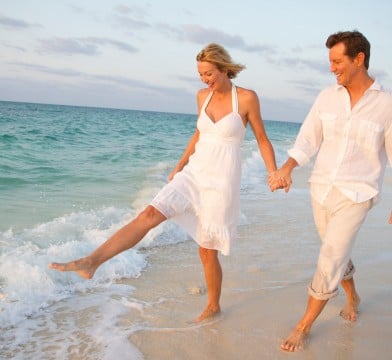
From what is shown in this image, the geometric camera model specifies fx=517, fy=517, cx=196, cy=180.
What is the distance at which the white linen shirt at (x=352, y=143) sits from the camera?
3.40 meters

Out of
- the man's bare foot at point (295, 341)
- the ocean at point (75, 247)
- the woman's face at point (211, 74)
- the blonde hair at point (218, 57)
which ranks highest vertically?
the blonde hair at point (218, 57)

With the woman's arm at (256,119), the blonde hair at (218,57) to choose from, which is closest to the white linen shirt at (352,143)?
the woman's arm at (256,119)

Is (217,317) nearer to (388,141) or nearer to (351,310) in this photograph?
(351,310)

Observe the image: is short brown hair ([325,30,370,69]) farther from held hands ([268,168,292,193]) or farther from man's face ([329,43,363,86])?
held hands ([268,168,292,193])

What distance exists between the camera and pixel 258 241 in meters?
6.68

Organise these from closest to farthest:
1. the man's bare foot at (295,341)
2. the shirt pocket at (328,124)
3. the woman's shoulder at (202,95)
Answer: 1. the shirt pocket at (328,124)
2. the man's bare foot at (295,341)
3. the woman's shoulder at (202,95)

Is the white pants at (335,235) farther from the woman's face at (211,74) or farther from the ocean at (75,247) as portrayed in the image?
the ocean at (75,247)

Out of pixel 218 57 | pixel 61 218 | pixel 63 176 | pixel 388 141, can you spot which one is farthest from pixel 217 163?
pixel 63 176

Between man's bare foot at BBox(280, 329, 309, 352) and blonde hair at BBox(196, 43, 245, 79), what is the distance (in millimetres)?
2000

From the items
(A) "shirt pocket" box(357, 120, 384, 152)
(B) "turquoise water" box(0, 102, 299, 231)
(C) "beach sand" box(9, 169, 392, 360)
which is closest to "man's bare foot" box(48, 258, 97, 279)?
(C) "beach sand" box(9, 169, 392, 360)

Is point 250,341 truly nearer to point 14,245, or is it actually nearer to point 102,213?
point 14,245

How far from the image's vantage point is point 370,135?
3.40m

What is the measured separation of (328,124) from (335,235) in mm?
758

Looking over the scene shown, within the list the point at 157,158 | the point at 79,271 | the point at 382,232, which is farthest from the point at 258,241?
the point at 157,158
